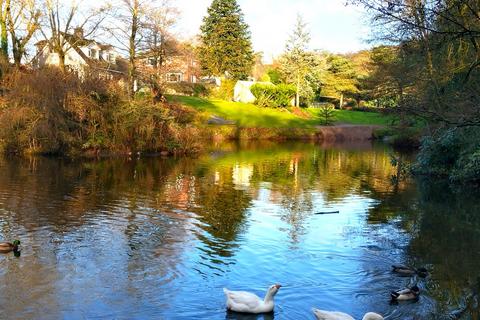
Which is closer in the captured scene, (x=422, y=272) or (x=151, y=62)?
(x=422, y=272)

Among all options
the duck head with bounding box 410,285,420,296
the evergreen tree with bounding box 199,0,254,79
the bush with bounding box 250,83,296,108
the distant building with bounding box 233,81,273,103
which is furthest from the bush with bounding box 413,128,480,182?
the evergreen tree with bounding box 199,0,254,79

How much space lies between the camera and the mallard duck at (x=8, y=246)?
12641 millimetres

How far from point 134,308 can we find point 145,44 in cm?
3514

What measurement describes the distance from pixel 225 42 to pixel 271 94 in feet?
38.4

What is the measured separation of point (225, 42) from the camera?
7781 centimetres

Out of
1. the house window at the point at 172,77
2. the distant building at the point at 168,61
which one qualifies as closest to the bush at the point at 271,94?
the house window at the point at 172,77

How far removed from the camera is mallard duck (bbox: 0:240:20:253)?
12641mm

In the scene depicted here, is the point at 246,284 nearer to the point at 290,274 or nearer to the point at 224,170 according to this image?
the point at 290,274

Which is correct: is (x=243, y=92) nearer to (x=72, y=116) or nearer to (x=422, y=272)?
(x=72, y=116)

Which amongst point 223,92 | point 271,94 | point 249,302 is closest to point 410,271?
point 249,302

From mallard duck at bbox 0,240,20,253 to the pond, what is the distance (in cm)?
28

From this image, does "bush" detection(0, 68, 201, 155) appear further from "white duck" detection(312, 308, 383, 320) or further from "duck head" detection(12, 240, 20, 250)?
"white duck" detection(312, 308, 383, 320)

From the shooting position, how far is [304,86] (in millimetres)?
80938

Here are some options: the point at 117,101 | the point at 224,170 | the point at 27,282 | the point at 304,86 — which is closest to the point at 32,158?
the point at 117,101
